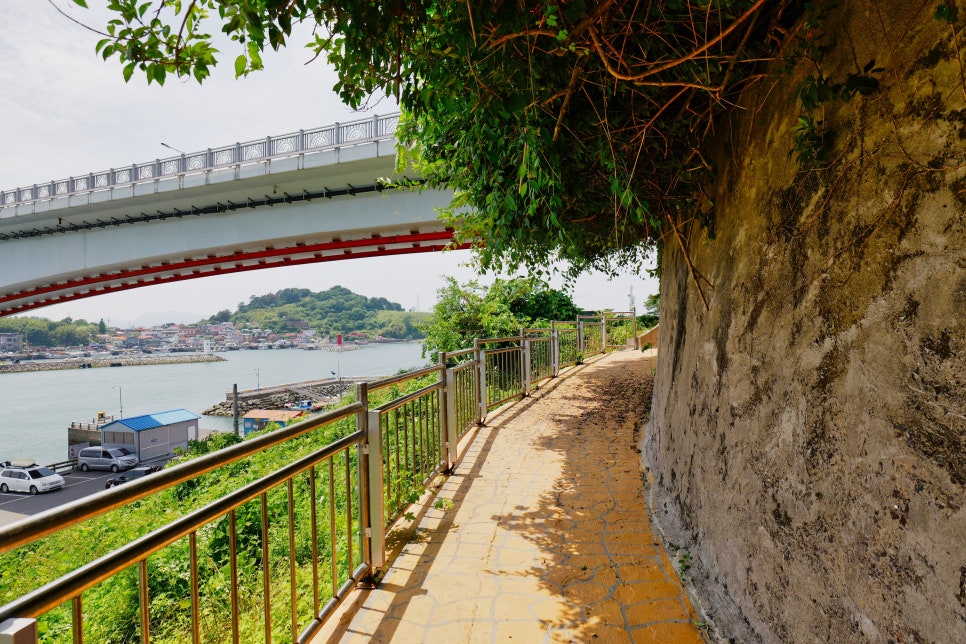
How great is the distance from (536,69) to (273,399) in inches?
1953

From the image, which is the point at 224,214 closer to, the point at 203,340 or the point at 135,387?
the point at 135,387

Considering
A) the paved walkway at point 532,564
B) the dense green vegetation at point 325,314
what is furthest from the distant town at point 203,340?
the paved walkway at point 532,564

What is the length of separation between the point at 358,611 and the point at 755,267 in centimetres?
306

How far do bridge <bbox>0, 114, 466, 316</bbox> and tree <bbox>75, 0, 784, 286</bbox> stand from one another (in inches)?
302

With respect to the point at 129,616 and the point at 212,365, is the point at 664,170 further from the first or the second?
the point at 212,365

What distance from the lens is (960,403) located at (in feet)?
4.47

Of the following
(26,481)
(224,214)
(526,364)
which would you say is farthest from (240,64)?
(26,481)

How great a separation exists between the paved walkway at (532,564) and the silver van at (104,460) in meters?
26.3

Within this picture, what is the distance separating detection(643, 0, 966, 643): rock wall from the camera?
1441 millimetres

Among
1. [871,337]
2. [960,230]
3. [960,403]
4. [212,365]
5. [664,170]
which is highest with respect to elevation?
[664,170]

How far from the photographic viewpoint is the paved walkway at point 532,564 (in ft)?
8.66

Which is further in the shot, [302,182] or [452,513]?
[302,182]

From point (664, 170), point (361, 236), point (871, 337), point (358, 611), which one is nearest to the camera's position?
point (871, 337)

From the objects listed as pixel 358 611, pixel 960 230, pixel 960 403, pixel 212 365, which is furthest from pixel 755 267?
Result: pixel 212 365
